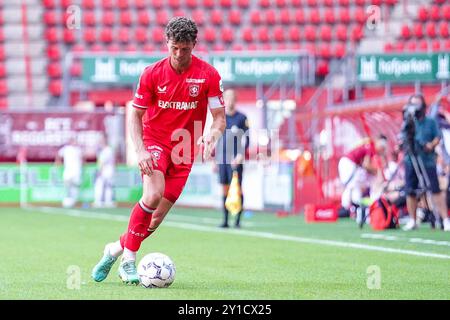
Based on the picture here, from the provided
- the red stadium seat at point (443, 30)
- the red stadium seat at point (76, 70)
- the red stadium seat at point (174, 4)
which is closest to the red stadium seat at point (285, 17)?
the red stadium seat at point (174, 4)

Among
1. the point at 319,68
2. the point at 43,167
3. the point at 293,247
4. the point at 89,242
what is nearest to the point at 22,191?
the point at 43,167

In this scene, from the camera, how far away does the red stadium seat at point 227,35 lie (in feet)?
113

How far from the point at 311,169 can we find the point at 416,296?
632 inches

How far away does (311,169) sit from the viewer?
24891 mm

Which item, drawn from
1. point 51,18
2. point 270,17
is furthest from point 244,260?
point 51,18

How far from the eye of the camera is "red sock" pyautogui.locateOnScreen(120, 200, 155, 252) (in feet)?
32.2

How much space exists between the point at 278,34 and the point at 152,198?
25260 mm

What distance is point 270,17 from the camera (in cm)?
3472

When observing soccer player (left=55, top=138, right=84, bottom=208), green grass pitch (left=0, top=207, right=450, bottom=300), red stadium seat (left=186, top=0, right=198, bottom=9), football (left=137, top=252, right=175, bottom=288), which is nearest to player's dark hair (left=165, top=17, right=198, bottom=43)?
football (left=137, top=252, right=175, bottom=288)

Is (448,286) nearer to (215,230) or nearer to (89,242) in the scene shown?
(89,242)

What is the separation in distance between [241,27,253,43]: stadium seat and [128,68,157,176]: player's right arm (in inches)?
980

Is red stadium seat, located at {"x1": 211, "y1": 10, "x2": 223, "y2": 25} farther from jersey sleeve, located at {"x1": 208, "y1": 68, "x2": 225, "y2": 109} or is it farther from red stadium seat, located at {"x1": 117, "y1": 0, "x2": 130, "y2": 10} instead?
jersey sleeve, located at {"x1": 208, "y1": 68, "x2": 225, "y2": 109}

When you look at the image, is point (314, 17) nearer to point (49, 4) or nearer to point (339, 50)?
point (339, 50)

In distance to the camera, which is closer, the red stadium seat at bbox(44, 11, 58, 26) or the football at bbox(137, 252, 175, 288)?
the football at bbox(137, 252, 175, 288)
